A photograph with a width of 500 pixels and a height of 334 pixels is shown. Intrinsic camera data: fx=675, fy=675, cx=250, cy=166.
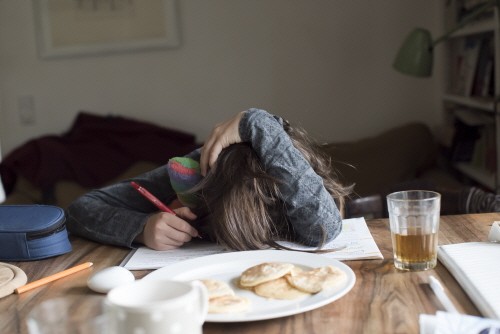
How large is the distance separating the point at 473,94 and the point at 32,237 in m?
2.13

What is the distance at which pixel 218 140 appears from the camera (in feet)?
4.14

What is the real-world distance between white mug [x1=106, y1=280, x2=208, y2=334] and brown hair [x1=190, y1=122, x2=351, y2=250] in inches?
19.6

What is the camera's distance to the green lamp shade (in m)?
2.79

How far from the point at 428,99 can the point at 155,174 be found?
7.11 feet

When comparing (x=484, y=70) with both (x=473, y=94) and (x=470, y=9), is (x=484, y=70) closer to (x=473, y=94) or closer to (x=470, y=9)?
(x=473, y=94)

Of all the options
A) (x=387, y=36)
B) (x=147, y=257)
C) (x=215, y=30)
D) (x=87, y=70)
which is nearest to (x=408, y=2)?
(x=387, y=36)

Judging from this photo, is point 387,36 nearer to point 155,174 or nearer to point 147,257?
point 155,174

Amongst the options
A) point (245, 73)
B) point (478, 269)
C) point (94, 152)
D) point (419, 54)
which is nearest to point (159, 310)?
point (478, 269)

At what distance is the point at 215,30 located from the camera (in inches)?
129

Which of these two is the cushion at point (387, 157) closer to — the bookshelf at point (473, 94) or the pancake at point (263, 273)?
the bookshelf at point (473, 94)

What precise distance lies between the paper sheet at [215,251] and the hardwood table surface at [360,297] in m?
0.02

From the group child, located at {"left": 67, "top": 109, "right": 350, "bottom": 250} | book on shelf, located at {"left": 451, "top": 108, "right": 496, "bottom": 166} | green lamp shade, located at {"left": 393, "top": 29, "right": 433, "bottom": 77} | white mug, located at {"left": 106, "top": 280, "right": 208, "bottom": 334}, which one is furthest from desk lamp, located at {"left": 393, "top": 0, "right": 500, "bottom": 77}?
white mug, located at {"left": 106, "top": 280, "right": 208, "bottom": 334}

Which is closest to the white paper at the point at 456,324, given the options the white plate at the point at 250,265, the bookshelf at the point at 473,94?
the white plate at the point at 250,265

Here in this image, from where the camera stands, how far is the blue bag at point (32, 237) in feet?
3.97
